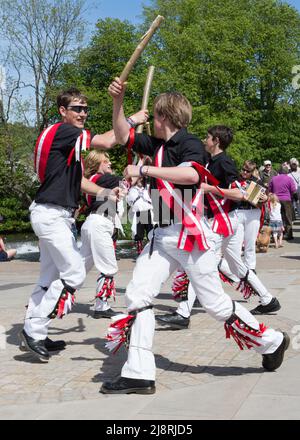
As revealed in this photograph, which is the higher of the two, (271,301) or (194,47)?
A: (194,47)

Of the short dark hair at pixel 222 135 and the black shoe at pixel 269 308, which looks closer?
the short dark hair at pixel 222 135

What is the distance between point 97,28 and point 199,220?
89.7 feet

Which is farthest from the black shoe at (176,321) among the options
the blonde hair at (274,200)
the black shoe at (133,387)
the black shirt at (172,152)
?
the blonde hair at (274,200)

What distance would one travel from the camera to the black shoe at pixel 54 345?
18.7 ft

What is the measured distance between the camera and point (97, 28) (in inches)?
1195

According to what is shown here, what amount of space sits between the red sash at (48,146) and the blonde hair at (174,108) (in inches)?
30.4

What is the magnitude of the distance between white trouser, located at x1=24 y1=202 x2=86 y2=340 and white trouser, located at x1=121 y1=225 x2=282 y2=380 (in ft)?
3.29

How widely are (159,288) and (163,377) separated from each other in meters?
0.73

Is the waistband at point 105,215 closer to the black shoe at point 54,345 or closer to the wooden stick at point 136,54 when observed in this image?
the black shoe at point 54,345

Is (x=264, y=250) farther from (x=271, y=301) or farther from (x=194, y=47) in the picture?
(x=194, y=47)

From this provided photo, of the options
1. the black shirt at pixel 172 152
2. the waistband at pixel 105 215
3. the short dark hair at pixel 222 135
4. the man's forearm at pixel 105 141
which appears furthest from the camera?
the waistband at pixel 105 215

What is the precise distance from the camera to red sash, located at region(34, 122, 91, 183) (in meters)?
5.15

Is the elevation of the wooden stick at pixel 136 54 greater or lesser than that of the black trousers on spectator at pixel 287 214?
greater

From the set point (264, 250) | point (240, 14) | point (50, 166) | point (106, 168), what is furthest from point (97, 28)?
point (50, 166)
